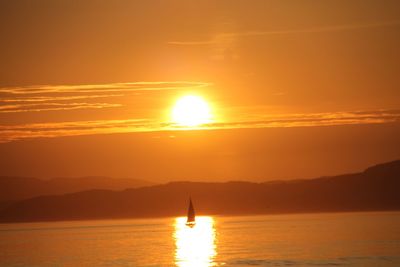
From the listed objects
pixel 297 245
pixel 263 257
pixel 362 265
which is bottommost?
pixel 362 265

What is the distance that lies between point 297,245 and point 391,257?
24059mm

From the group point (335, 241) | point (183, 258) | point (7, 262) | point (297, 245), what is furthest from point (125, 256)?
point (335, 241)

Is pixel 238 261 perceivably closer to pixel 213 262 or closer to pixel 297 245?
pixel 213 262

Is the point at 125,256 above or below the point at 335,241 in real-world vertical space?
below

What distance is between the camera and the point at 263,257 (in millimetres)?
89000

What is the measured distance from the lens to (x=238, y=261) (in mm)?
85375

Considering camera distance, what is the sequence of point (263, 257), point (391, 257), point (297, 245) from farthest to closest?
point (297, 245), point (263, 257), point (391, 257)

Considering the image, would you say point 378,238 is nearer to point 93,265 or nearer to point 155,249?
point 155,249

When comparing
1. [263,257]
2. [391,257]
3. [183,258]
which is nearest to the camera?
[391,257]

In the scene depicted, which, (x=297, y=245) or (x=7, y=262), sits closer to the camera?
(x=7, y=262)

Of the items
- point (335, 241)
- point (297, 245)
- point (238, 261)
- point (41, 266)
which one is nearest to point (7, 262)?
point (41, 266)

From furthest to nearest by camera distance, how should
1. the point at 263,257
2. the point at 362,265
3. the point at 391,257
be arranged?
the point at 263,257 < the point at 391,257 < the point at 362,265

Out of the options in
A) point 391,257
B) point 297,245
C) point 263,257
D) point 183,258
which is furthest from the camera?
point 297,245

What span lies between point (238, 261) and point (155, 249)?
2789 centimetres
